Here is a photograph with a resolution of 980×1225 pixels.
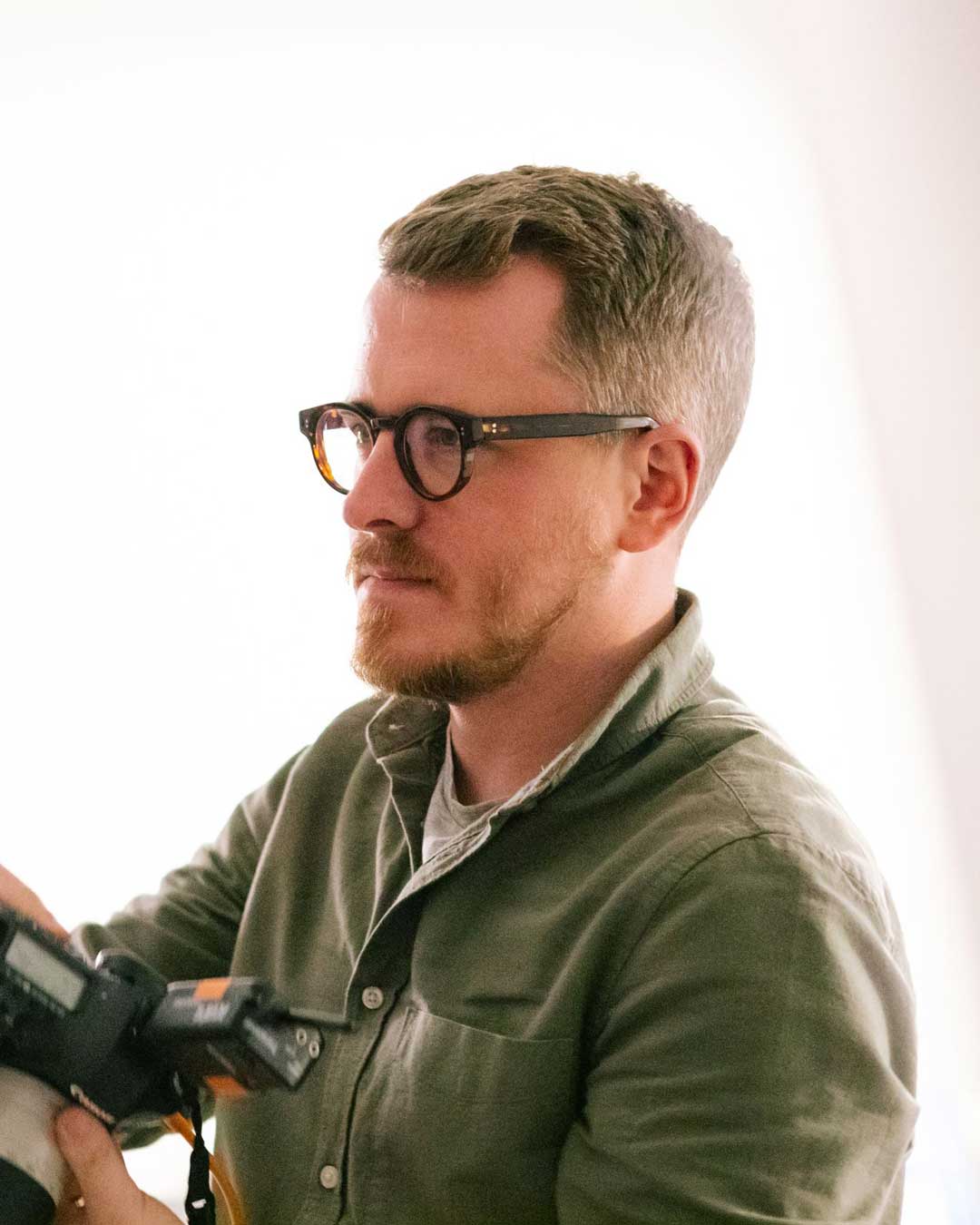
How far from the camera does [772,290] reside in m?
1.99

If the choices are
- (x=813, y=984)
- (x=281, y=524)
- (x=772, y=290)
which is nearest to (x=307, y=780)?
(x=813, y=984)

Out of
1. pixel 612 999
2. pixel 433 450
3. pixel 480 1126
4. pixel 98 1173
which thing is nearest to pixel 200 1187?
pixel 98 1173

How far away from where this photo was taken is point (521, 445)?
3.40 feet

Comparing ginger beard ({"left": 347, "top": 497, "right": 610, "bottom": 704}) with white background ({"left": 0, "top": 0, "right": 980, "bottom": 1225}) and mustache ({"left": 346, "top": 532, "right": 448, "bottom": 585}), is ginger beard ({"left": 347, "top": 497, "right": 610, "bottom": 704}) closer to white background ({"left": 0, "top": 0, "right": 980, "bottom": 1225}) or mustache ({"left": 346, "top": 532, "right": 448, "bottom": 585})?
mustache ({"left": 346, "top": 532, "right": 448, "bottom": 585})

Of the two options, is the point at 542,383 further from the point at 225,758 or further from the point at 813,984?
the point at 225,758

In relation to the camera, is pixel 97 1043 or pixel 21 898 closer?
pixel 97 1043

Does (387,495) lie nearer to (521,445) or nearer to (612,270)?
(521,445)

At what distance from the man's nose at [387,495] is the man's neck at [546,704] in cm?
16

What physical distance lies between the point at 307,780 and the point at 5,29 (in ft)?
3.82

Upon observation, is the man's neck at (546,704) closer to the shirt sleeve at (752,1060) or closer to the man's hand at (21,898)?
the shirt sleeve at (752,1060)

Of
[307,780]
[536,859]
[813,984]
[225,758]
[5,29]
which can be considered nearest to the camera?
[813,984]

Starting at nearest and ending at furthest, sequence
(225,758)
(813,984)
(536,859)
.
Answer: (813,984), (536,859), (225,758)

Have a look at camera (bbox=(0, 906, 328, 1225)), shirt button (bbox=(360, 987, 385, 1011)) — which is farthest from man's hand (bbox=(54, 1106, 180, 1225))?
shirt button (bbox=(360, 987, 385, 1011))

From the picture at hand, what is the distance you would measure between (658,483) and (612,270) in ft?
0.58
